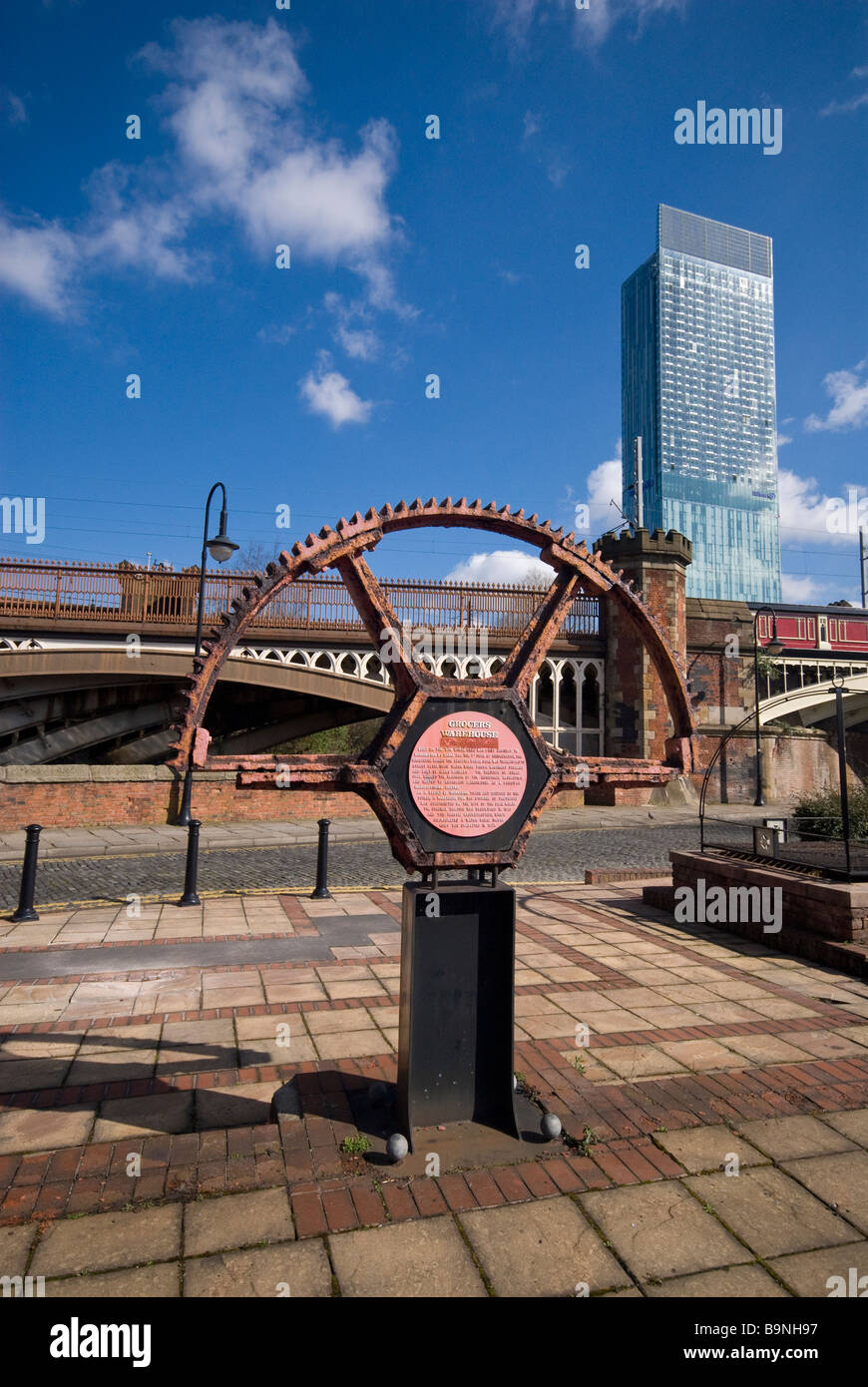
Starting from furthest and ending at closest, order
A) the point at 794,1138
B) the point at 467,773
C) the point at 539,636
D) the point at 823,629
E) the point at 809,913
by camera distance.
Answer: the point at 823,629 < the point at 809,913 < the point at 539,636 < the point at 467,773 < the point at 794,1138

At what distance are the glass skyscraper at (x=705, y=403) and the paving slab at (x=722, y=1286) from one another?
465ft

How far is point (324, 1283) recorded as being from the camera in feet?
8.16

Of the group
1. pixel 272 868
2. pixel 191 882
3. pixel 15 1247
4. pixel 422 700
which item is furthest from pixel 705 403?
Result: pixel 15 1247

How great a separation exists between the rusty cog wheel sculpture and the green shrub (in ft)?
20.6

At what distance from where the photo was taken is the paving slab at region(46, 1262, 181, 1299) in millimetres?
2443

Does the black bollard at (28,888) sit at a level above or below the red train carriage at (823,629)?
below

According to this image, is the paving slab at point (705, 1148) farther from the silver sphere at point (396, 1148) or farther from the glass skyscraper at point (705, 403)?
the glass skyscraper at point (705, 403)

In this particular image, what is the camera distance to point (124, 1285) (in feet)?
8.14

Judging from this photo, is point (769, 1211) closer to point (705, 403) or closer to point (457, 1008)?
point (457, 1008)

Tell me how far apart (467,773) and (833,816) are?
786 cm

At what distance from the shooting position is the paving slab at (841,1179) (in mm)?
2963

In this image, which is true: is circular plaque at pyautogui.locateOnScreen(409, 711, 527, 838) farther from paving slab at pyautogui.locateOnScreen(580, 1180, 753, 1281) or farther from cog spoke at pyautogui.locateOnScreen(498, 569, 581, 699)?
paving slab at pyautogui.locateOnScreen(580, 1180, 753, 1281)

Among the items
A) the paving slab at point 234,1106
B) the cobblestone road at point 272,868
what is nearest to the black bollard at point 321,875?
the cobblestone road at point 272,868

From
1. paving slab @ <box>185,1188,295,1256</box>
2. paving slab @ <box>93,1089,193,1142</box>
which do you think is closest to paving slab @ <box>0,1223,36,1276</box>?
paving slab @ <box>185,1188,295,1256</box>
